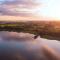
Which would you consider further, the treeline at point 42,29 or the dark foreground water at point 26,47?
the treeline at point 42,29

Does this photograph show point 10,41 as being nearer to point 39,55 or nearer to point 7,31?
point 7,31

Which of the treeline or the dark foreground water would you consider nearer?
the dark foreground water

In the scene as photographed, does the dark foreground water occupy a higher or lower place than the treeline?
lower

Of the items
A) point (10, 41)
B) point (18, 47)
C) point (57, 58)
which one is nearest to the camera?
point (57, 58)

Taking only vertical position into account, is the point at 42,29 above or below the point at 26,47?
above

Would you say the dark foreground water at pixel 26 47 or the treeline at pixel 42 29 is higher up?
the treeline at pixel 42 29

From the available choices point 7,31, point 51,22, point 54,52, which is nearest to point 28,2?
point 51,22

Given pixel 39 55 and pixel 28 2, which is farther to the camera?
pixel 28 2

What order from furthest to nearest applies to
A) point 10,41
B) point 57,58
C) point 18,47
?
point 10,41 < point 18,47 < point 57,58
